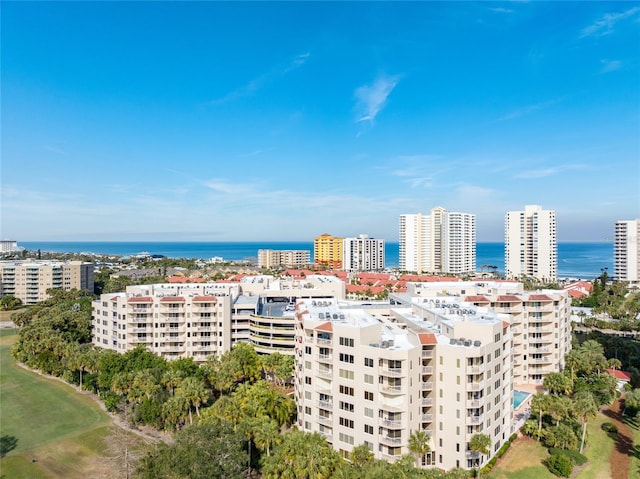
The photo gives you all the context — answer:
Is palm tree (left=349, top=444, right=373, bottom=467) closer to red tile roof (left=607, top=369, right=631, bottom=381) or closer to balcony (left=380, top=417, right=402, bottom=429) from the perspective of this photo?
balcony (left=380, top=417, right=402, bottom=429)

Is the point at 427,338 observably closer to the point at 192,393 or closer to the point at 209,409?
the point at 209,409

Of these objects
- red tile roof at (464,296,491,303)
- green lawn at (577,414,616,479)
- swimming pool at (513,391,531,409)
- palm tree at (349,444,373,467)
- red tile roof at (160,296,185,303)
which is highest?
red tile roof at (464,296,491,303)

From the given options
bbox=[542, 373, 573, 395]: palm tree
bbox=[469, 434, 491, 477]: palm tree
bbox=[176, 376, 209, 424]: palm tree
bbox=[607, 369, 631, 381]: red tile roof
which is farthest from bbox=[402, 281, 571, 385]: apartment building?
bbox=[176, 376, 209, 424]: palm tree

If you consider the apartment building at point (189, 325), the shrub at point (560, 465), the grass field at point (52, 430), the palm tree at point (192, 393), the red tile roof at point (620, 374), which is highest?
the apartment building at point (189, 325)

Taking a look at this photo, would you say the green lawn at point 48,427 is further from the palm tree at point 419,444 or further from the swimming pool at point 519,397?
the swimming pool at point 519,397

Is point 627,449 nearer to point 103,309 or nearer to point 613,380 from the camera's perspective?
point 613,380

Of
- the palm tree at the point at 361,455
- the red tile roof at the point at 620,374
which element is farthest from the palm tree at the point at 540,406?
the red tile roof at the point at 620,374

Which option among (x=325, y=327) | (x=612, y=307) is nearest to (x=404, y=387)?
(x=325, y=327)
